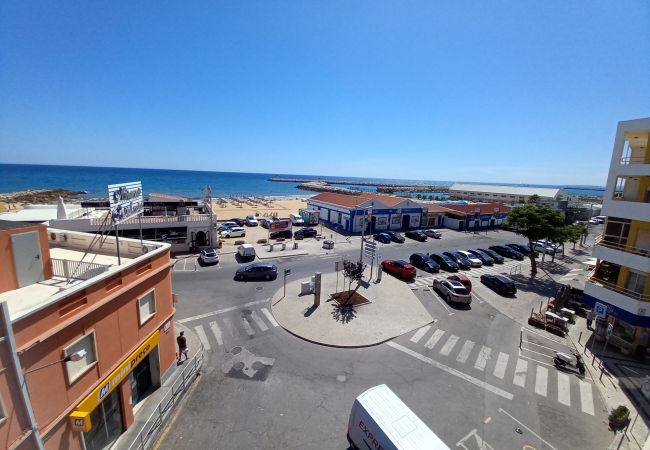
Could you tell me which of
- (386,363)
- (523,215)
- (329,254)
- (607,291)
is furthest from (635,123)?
(329,254)

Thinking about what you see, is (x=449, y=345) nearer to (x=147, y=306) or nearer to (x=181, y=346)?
(x=181, y=346)

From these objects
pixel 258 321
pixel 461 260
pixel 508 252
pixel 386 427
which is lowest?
pixel 258 321

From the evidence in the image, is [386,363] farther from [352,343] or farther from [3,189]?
[3,189]

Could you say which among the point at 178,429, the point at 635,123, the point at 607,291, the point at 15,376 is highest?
the point at 635,123

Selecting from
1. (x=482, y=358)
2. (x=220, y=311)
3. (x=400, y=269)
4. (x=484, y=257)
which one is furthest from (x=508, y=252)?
(x=220, y=311)

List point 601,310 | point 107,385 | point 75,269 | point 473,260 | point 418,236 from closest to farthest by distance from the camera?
1. point 107,385
2. point 75,269
3. point 601,310
4. point 473,260
5. point 418,236

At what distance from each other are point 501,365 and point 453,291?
743 cm

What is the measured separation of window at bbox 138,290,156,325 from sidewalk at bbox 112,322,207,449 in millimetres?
3115

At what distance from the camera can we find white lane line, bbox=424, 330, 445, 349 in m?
16.5

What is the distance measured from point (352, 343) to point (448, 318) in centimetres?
793

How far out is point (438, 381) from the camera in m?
13.6

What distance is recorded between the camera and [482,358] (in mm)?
15594

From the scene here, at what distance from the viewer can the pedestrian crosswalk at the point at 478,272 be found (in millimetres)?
26203

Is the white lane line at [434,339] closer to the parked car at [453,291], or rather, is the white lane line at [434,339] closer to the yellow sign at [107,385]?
the parked car at [453,291]
